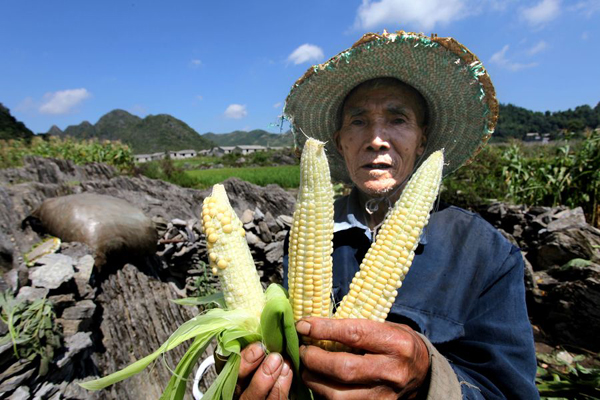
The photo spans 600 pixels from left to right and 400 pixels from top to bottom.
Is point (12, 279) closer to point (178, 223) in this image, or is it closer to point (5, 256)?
point (5, 256)

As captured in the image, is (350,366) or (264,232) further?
(264,232)

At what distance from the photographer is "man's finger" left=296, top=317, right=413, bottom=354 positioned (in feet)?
3.15

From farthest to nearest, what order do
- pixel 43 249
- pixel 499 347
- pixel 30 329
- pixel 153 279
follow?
pixel 153 279, pixel 43 249, pixel 30 329, pixel 499 347

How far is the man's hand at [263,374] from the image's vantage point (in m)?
1.00

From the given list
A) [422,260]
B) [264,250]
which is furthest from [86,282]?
[422,260]

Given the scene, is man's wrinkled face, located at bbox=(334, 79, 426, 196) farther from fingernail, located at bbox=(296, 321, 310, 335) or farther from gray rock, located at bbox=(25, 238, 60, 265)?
gray rock, located at bbox=(25, 238, 60, 265)

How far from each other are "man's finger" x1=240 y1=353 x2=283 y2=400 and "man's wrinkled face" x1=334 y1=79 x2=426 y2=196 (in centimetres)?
94

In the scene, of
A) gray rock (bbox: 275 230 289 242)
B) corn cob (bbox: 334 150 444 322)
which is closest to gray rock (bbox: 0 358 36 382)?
corn cob (bbox: 334 150 444 322)

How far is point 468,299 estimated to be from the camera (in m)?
1.52

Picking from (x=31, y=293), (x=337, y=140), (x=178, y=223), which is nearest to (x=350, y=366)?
(x=337, y=140)

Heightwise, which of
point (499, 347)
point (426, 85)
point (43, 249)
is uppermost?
point (426, 85)

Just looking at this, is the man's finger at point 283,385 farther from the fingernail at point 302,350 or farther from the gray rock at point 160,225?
the gray rock at point 160,225

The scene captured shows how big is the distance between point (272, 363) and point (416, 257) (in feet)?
3.14

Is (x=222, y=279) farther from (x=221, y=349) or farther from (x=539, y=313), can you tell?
(x=539, y=313)
